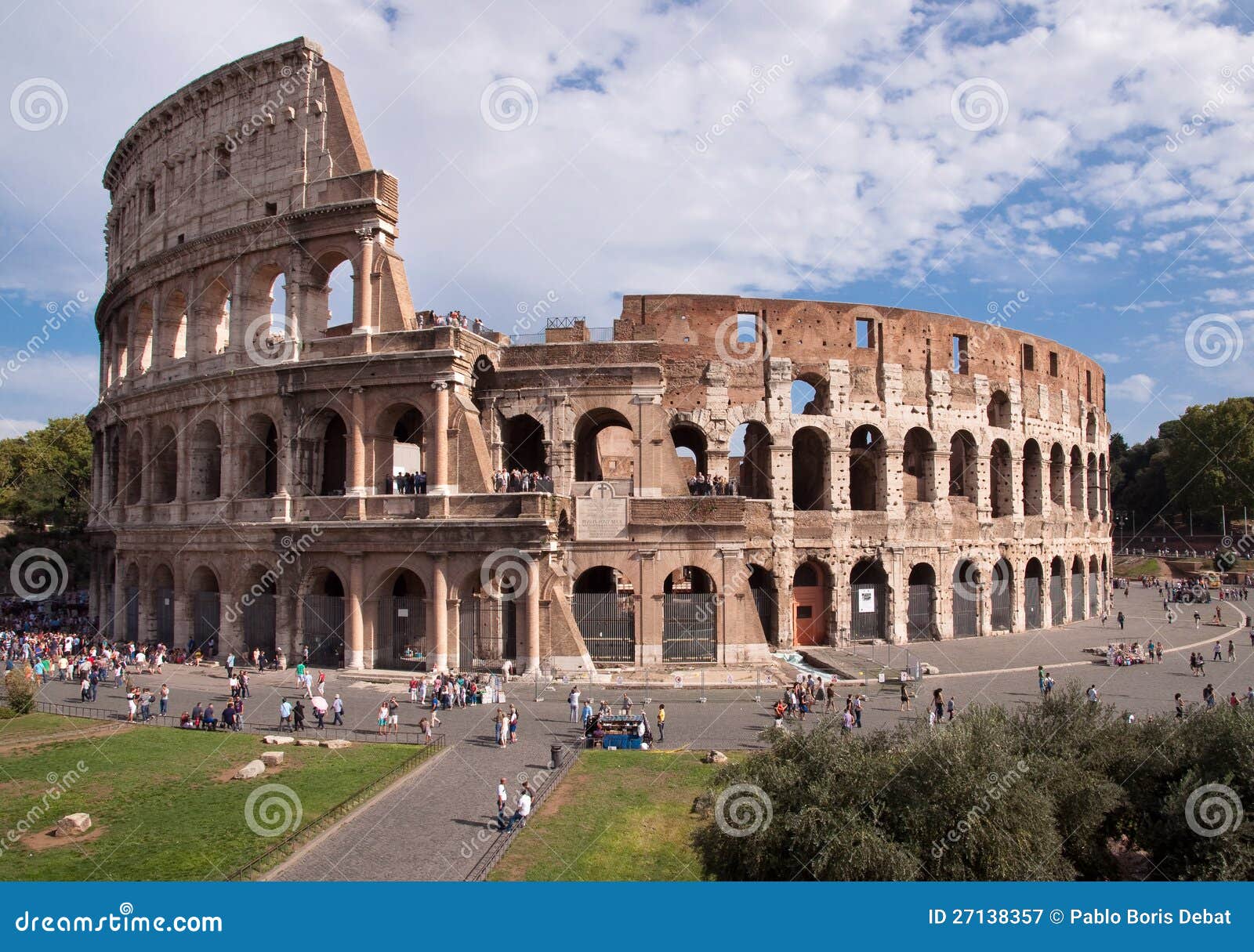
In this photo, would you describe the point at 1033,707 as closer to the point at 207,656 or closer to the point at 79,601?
the point at 207,656

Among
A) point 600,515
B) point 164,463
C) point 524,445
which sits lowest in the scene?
point 600,515

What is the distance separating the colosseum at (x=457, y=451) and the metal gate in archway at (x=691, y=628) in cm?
8

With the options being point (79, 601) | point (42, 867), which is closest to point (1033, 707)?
point (42, 867)

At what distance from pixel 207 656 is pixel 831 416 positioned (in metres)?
23.8

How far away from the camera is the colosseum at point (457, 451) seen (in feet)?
85.6

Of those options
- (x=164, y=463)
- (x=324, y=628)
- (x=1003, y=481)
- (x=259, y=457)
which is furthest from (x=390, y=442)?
(x=1003, y=481)

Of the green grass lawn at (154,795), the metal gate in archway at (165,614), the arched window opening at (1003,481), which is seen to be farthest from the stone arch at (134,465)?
the arched window opening at (1003,481)

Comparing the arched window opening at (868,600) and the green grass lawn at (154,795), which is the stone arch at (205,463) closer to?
the green grass lawn at (154,795)

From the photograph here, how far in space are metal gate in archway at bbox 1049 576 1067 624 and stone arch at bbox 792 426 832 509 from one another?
529 inches

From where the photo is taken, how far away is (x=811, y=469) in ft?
114

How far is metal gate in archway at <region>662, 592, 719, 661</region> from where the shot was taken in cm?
2734

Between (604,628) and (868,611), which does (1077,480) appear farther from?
Result: (604,628)

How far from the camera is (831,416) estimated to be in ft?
106

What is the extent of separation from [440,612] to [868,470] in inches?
735
